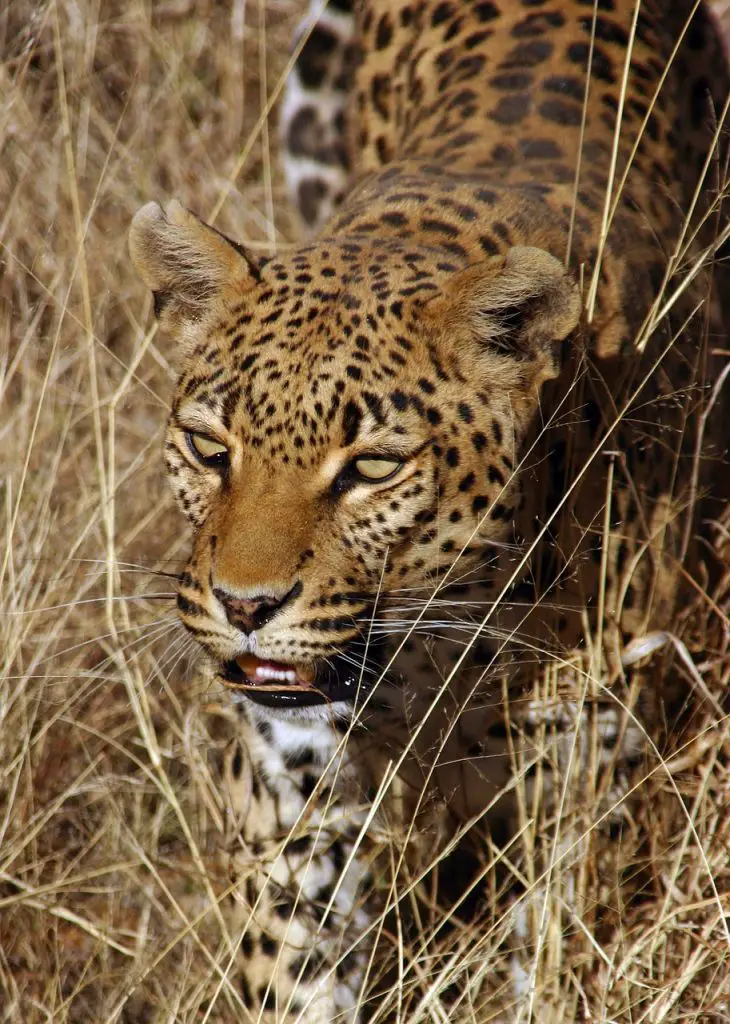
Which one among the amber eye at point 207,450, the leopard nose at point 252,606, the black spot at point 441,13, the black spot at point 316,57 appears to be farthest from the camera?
the black spot at point 316,57

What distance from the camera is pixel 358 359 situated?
10.9ft

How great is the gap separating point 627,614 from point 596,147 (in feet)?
4.62

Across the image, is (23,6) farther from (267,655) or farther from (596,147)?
(267,655)

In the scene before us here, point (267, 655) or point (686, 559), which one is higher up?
point (267, 655)

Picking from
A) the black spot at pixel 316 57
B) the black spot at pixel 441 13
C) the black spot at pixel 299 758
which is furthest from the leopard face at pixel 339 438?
the black spot at pixel 316 57

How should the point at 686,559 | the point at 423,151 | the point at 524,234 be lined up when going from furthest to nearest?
the point at 423,151
the point at 686,559
the point at 524,234

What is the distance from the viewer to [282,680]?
3.37m

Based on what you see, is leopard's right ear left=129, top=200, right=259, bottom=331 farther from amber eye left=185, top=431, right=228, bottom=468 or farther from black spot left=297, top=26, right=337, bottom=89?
black spot left=297, top=26, right=337, bottom=89

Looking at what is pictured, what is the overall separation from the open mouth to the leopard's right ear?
34.6 inches

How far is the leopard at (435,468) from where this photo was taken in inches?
129

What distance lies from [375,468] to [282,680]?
20.4 inches

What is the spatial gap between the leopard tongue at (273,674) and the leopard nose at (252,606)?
19cm

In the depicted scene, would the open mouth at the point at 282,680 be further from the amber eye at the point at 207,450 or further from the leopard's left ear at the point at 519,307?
Result: the leopard's left ear at the point at 519,307

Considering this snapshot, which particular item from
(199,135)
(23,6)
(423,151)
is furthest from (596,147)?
(23,6)
